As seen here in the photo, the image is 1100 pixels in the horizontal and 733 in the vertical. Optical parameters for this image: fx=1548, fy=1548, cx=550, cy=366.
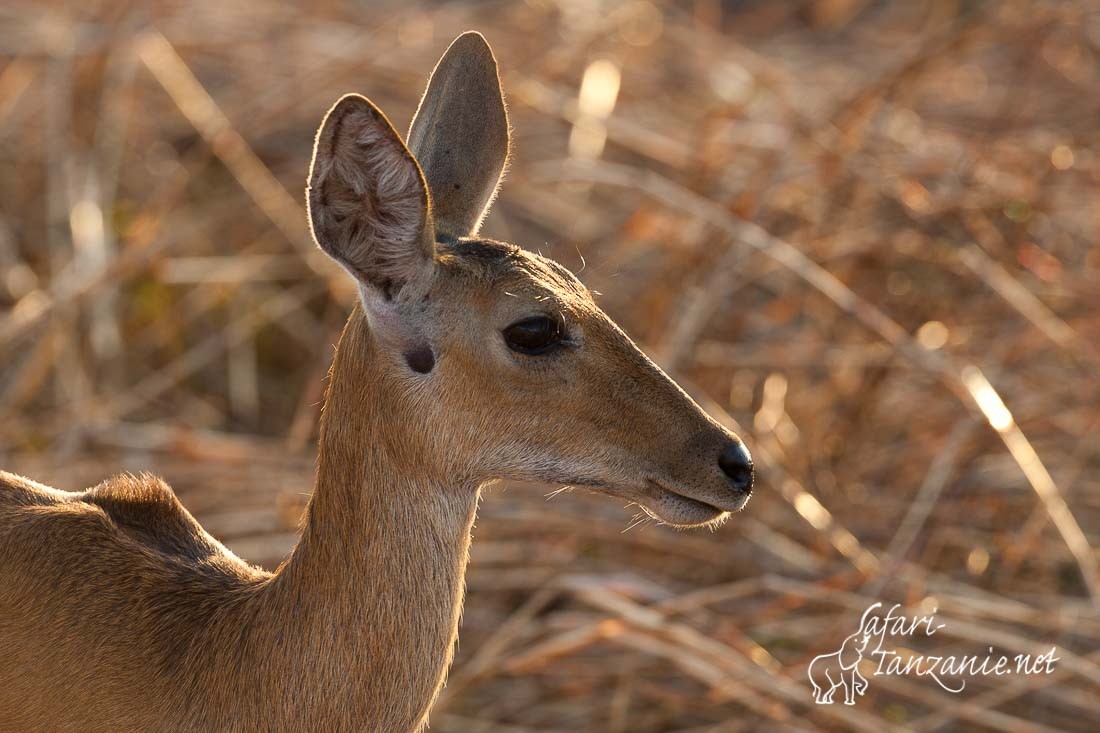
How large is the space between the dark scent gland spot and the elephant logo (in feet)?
Result: 7.57

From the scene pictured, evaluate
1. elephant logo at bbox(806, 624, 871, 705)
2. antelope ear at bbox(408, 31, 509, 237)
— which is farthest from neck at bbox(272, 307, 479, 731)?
elephant logo at bbox(806, 624, 871, 705)

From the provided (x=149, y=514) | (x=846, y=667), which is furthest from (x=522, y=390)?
(x=846, y=667)

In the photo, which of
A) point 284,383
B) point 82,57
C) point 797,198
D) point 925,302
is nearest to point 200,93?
point 82,57

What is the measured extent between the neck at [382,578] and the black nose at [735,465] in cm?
49

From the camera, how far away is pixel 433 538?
9.61ft

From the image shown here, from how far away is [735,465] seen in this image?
2895 millimetres

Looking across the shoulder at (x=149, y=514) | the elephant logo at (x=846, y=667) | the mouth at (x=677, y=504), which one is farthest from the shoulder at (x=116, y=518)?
the elephant logo at (x=846, y=667)

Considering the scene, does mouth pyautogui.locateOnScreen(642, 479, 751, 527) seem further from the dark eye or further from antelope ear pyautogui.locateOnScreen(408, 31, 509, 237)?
antelope ear pyautogui.locateOnScreen(408, 31, 509, 237)

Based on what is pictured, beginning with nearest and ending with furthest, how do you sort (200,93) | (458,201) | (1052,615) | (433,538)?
(433,538) → (458,201) → (1052,615) → (200,93)

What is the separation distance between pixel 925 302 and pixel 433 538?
4.06 metres

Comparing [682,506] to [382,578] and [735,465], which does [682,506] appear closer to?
[735,465]

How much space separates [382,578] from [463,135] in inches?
39.3

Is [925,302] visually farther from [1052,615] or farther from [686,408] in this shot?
[686,408]

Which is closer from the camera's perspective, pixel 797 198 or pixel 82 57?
pixel 797 198
